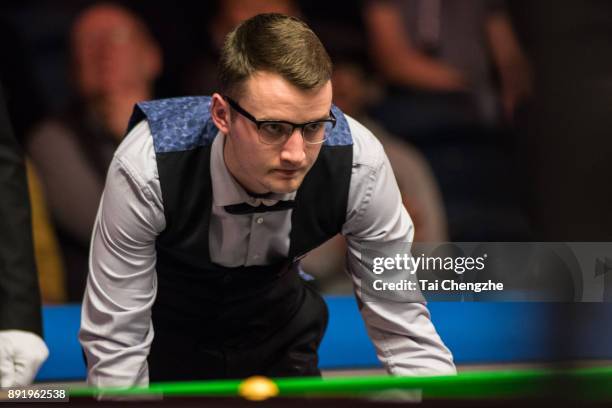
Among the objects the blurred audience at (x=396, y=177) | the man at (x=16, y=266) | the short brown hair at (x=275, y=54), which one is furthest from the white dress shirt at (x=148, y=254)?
the blurred audience at (x=396, y=177)

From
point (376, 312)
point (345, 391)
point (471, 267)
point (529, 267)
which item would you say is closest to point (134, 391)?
point (345, 391)

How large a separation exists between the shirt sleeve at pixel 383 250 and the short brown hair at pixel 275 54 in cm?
30

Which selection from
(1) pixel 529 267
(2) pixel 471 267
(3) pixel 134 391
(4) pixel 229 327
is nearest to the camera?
(3) pixel 134 391

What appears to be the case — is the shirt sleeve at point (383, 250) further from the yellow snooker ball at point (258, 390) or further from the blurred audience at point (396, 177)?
the yellow snooker ball at point (258, 390)

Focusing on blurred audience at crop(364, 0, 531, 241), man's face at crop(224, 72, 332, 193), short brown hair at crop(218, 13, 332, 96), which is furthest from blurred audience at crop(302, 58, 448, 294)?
short brown hair at crop(218, 13, 332, 96)

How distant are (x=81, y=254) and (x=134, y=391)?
8.21ft

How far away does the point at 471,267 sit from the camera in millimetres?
1297

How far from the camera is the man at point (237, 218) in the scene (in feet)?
5.05

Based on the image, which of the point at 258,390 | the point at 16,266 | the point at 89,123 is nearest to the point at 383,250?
the point at 16,266

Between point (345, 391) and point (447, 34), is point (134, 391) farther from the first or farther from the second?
point (447, 34)

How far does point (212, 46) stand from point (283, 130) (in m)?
1.81

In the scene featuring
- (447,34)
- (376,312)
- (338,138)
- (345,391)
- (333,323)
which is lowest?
(333,323)

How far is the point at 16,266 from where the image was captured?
67.9 inches

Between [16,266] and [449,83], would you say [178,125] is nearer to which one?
[16,266]
